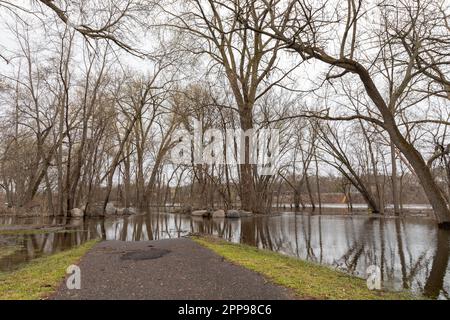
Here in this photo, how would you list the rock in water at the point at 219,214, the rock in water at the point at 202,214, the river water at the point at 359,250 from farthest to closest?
the rock in water at the point at 202,214, the rock in water at the point at 219,214, the river water at the point at 359,250

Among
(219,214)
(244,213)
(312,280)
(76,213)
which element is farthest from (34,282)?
(76,213)

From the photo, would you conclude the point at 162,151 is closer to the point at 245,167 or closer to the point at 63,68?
the point at 63,68

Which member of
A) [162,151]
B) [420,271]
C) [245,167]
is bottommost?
[420,271]

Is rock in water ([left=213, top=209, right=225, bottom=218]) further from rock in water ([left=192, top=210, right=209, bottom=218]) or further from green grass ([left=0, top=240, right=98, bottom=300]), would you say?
green grass ([left=0, top=240, right=98, bottom=300])

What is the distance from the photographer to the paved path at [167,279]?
5102mm

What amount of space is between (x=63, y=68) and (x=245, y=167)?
47.9 feet

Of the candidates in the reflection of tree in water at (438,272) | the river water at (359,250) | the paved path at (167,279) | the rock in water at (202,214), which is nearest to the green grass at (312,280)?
the paved path at (167,279)

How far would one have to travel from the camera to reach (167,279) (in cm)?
607

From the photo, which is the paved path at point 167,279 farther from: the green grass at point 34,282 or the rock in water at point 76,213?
the rock in water at point 76,213

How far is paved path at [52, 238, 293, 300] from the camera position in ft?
16.7

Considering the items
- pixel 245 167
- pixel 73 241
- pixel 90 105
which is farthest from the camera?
pixel 90 105

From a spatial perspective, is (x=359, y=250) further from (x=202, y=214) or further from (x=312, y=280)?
(x=202, y=214)
